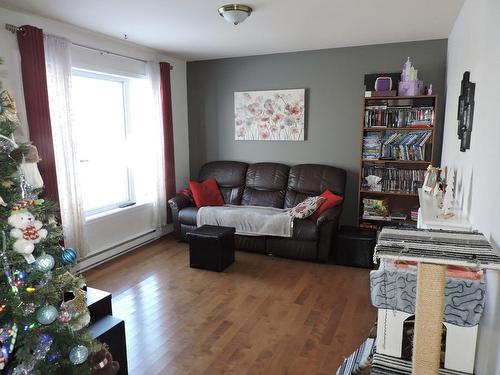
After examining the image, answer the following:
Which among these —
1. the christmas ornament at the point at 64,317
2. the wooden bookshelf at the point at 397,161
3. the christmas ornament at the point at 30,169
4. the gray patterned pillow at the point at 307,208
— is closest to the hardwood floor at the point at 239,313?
the gray patterned pillow at the point at 307,208

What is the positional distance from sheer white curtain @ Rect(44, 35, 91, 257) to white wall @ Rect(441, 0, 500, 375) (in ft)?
10.8

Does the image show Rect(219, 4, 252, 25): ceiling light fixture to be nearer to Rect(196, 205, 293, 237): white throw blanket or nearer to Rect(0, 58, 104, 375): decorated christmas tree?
Rect(0, 58, 104, 375): decorated christmas tree

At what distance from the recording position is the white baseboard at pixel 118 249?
3.74m

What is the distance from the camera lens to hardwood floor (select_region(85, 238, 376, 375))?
7.54ft

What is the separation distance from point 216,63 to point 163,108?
3.52 feet

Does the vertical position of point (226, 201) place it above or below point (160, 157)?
below

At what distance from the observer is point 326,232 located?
3.84 m

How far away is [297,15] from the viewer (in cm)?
312

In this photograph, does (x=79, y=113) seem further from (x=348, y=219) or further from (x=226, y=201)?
(x=348, y=219)

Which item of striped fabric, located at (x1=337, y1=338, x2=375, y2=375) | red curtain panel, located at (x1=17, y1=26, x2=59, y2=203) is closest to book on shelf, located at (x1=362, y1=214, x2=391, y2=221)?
striped fabric, located at (x1=337, y1=338, x2=375, y2=375)

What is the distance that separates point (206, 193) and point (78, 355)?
328 cm

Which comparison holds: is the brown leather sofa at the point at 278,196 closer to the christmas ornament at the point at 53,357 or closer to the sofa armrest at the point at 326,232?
the sofa armrest at the point at 326,232

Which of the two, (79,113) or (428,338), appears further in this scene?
(79,113)

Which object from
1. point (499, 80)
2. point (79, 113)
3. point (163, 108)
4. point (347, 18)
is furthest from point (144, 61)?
point (499, 80)
